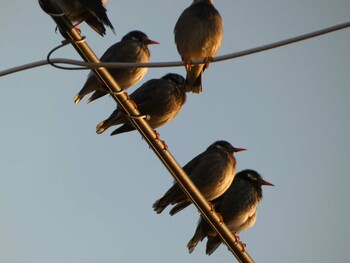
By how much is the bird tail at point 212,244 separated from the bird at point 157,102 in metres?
1.24

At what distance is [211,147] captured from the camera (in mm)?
8234

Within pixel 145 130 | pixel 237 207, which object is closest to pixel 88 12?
pixel 145 130

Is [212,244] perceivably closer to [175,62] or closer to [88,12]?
[88,12]

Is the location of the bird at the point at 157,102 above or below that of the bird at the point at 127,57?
below

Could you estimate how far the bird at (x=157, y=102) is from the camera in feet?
25.1

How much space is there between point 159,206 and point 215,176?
78cm

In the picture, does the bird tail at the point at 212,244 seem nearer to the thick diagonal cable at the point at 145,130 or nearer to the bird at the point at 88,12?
the thick diagonal cable at the point at 145,130

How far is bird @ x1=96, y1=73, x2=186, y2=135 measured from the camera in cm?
766

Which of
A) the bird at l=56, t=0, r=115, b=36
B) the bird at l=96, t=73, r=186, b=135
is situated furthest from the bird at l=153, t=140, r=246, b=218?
the bird at l=56, t=0, r=115, b=36

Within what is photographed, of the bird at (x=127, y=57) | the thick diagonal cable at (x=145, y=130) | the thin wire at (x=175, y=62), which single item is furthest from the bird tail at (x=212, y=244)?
the thin wire at (x=175, y=62)

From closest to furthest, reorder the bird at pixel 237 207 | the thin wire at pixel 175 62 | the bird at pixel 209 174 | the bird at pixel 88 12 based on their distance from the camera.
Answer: the thin wire at pixel 175 62 → the bird at pixel 88 12 → the bird at pixel 209 174 → the bird at pixel 237 207

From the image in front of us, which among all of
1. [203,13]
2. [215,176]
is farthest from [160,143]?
[203,13]

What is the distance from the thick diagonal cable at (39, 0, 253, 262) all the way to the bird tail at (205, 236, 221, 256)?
2.17 meters

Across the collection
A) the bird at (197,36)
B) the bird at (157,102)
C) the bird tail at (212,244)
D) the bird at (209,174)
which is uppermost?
the bird at (197,36)
